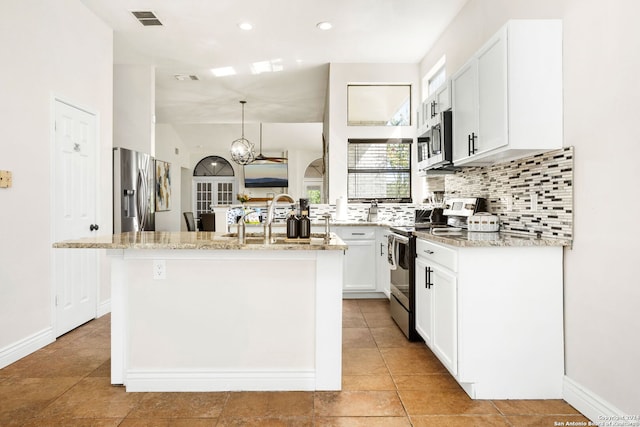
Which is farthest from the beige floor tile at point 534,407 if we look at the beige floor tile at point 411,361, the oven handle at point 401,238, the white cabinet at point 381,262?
the white cabinet at point 381,262

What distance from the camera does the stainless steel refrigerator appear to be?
420 cm

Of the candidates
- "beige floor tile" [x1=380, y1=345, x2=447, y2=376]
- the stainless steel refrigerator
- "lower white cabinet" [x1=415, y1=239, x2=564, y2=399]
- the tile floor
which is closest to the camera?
the tile floor

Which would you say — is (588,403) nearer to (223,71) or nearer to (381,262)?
(381,262)

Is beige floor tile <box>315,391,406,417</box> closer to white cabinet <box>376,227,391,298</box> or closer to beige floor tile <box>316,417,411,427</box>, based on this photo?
beige floor tile <box>316,417,411,427</box>

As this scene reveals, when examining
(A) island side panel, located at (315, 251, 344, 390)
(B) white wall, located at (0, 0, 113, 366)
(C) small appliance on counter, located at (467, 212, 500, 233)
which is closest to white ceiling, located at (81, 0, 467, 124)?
(B) white wall, located at (0, 0, 113, 366)

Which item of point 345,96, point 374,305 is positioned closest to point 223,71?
point 345,96

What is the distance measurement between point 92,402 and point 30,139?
6.50ft

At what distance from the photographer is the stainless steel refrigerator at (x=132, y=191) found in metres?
4.20

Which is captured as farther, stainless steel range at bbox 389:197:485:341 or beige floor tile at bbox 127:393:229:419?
stainless steel range at bbox 389:197:485:341

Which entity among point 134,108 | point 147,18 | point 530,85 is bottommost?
point 530,85

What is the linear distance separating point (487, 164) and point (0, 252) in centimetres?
361

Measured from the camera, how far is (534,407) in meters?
2.18

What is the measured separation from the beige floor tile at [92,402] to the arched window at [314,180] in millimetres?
10179

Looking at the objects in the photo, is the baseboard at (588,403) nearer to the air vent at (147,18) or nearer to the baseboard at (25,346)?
the baseboard at (25,346)
